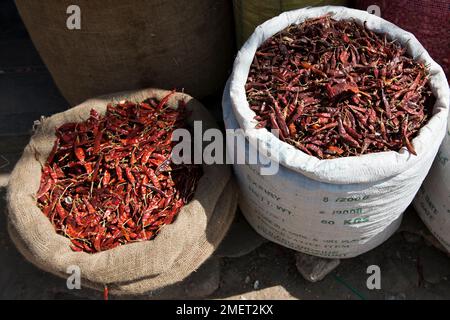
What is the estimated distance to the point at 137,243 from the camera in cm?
258

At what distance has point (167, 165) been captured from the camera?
9.50 feet

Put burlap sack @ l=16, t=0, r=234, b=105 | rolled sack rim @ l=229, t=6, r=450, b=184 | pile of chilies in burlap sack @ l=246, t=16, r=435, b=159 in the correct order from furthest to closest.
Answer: burlap sack @ l=16, t=0, r=234, b=105 → pile of chilies in burlap sack @ l=246, t=16, r=435, b=159 → rolled sack rim @ l=229, t=6, r=450, b=184

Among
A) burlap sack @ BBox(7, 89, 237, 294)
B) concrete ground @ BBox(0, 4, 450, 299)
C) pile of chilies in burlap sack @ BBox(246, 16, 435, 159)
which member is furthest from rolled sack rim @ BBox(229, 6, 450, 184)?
concrete ground @ BBox(0, 4, 450, 299)

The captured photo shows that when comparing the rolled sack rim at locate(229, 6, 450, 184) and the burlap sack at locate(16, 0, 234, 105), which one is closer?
the rolled sack rim at locate(229, 6, 450, 184)

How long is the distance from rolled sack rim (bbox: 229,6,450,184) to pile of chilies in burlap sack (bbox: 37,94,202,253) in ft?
1.95

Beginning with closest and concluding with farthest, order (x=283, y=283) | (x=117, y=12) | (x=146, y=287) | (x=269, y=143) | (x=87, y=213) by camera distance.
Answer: (x=269, y=143), (x=146, y=287), (x=87, y=213), (x=117, y=12), (x=283, y=283)

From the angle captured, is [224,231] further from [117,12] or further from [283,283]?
[117,12]

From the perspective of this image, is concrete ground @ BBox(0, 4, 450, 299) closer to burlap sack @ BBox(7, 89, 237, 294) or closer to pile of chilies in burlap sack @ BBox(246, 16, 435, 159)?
burlap sack @ BBox(7, 89, 237, 294)

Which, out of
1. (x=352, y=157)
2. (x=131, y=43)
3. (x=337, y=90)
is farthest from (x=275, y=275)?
(x=131, y=43)

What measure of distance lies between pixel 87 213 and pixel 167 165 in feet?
1.81

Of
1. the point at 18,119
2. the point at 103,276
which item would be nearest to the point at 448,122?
the point at 103,276

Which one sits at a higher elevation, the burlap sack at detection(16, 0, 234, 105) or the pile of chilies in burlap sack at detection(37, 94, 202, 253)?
the burlap sack at detection(16, 0, 234, 105)

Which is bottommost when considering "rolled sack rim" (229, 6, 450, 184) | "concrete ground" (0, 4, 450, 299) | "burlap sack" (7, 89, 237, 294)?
"concrete ground" (0, 4, 450, 299)

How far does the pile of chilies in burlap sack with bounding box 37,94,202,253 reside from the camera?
272 cm
